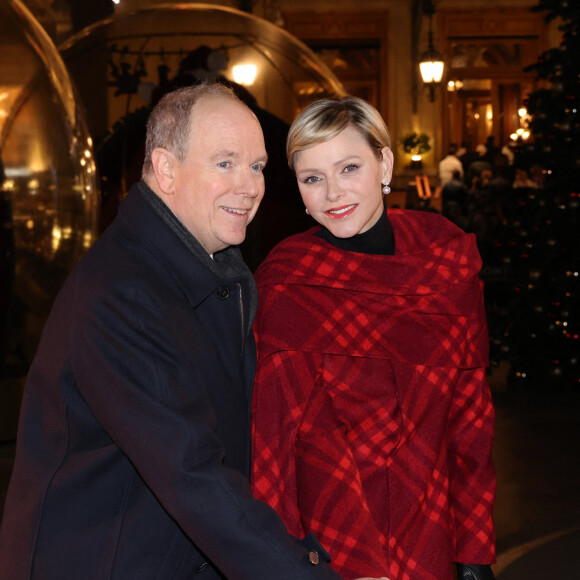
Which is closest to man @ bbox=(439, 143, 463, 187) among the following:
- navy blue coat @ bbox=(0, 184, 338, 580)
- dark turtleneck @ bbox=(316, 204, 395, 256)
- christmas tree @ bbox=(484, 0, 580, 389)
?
christmas tree @ bbox=(484, 0, 580, 389)

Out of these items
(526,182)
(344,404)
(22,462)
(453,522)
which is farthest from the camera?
(526,182)

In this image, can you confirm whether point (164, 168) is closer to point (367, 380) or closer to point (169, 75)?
point (367, 380)

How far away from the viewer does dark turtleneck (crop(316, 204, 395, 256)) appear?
217cm

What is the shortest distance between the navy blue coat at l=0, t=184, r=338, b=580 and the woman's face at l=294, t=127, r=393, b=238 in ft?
Answer: 1.45

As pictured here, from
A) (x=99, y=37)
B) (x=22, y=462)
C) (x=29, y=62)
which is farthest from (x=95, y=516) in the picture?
(x=99, y=37)

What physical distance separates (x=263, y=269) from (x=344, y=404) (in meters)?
0.36

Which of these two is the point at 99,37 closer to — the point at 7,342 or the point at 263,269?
the point at 7,342

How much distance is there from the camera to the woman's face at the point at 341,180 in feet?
6.66

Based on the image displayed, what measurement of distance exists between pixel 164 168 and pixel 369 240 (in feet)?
2.17

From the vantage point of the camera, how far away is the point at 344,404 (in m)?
1.99

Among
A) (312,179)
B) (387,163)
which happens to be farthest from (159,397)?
(387,163)

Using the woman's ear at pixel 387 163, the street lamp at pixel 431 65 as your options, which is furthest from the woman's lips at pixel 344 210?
the street lamp at pixel 431 65

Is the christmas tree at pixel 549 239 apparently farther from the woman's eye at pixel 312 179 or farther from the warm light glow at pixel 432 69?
the warm light glow at pixel 432 69

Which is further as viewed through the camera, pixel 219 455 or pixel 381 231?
pixel 381 231
